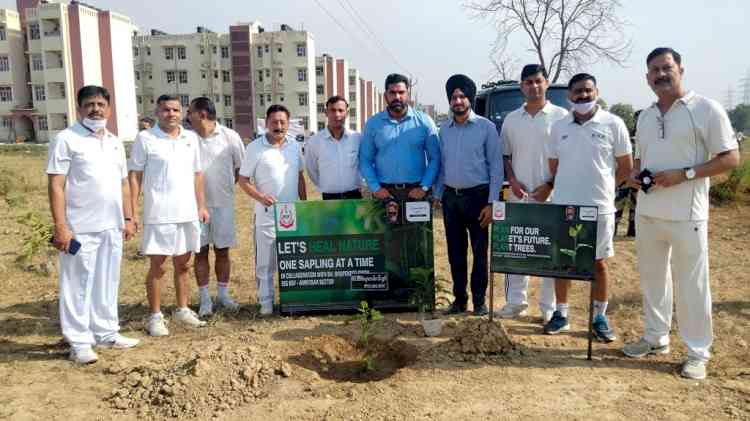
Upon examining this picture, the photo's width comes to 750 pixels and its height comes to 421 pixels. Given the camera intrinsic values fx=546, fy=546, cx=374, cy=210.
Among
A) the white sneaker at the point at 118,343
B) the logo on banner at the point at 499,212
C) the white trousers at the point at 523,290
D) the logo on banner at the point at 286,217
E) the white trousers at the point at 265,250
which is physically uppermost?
the logo on banner at the point at 499,212

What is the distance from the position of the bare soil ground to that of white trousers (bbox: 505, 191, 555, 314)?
0.69ft

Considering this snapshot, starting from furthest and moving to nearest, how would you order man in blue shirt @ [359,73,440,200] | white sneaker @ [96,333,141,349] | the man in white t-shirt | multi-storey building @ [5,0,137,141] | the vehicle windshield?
multi-storey building @ [5,0,137,141] < the vehicle windshield < man in blue shirt @ [359,73,440,200] < the man in white t-shirt < white sneaker @ [96,333,141,349]

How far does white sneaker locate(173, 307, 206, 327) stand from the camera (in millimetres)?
5023

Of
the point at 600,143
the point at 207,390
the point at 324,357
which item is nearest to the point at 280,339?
the point at 324,357

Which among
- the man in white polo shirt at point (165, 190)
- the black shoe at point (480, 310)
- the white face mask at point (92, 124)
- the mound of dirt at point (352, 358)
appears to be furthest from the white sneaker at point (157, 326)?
the black shoe at point (480, 310)

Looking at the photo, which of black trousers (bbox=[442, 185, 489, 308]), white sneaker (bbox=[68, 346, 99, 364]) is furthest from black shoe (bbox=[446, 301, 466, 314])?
white sneaker (bbox=[68, 346, 99, 364])

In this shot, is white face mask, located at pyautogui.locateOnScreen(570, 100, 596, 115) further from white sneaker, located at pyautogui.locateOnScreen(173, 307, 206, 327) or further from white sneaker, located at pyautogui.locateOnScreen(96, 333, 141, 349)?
white sneaker, located at pyautogui.locateOnScreen(96, 333, 141, 349)

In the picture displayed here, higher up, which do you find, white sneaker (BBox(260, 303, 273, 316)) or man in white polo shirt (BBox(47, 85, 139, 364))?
man in white polo shirt (BBox(47, 85, 139, 364))

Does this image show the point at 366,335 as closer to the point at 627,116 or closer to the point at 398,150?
the point at 398,150

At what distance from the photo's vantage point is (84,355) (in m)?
4.16

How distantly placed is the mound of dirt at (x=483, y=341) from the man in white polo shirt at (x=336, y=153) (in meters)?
1.82

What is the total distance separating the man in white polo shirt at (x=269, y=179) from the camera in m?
5.06

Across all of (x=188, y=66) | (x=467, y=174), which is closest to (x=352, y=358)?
(x=467, y=174)

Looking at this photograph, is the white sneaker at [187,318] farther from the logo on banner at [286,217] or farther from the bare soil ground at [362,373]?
the logo on banner at [286,217]
